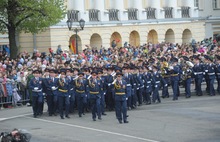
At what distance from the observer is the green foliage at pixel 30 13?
1554 inches

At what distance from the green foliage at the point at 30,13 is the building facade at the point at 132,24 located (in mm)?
6841

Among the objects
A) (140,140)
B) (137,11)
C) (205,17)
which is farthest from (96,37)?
(140,140)

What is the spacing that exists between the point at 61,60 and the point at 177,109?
1131 cm

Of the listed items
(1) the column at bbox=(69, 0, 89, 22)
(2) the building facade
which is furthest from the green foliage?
(1) the column at bbox=(69, 0, 89, 22)

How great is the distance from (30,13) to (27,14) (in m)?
0.22

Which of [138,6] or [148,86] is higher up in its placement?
[138,6]

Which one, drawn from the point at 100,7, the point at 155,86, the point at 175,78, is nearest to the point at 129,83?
the point at 155,86

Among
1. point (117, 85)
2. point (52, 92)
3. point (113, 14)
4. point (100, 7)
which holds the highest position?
point (100, 7)

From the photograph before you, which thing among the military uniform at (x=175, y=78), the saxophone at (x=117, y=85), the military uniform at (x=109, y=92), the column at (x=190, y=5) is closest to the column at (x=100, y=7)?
the column at (x=190, y=5)

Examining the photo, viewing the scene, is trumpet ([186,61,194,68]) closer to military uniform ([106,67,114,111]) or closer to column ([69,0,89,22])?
military uniform ([106,67,114,111])

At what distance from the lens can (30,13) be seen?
39.8m

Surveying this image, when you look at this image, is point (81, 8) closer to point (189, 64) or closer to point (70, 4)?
point (70, 4)

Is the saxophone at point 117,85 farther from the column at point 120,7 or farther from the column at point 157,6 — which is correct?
the column at point 157,6

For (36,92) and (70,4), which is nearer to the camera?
(36,92)
